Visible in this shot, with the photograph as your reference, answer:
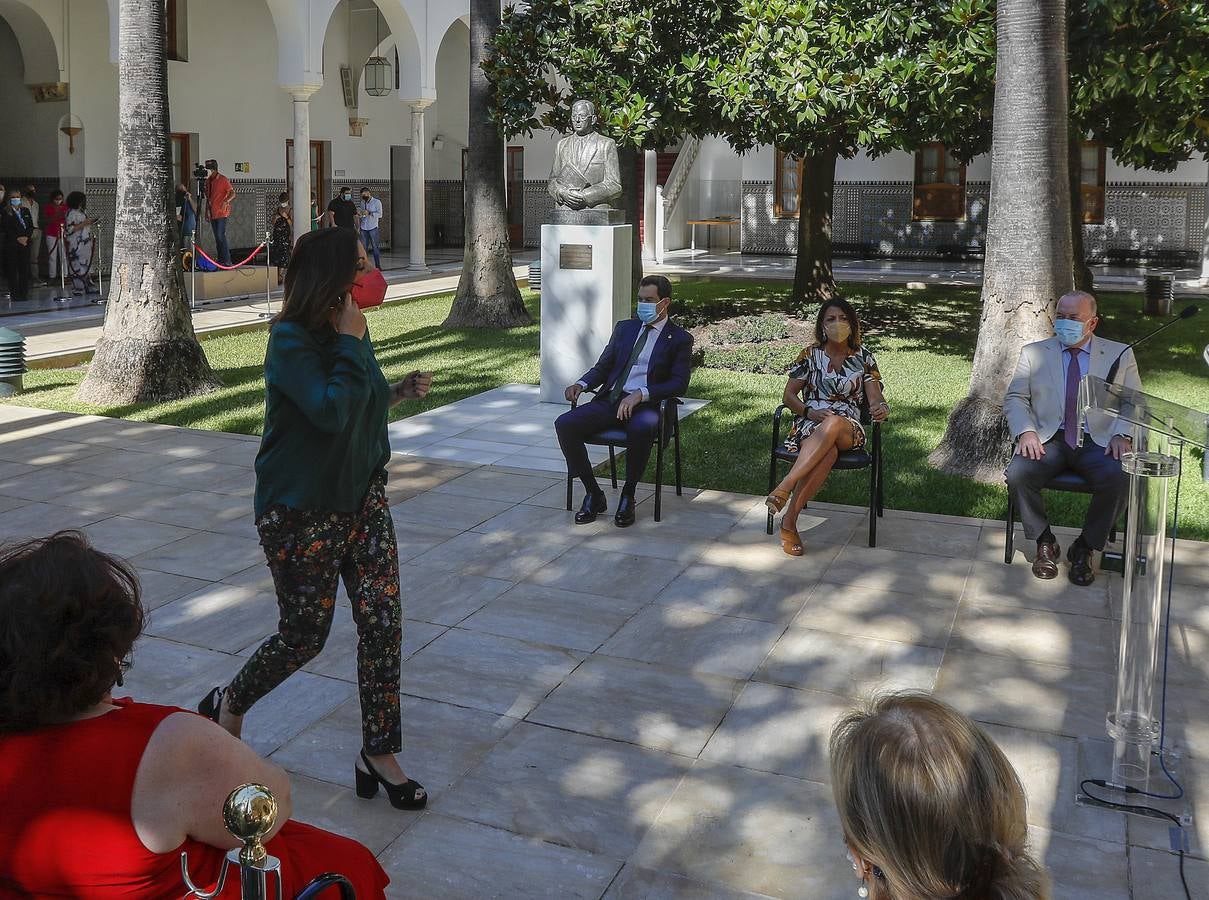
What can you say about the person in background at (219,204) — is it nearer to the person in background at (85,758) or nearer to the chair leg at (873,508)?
the chair leg at (873,508)

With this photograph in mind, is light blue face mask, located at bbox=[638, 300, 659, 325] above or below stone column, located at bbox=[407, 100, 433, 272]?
below

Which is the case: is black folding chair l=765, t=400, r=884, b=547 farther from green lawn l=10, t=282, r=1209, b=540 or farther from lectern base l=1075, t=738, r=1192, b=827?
lectern base l=1075, t=738, r=1192, b=827

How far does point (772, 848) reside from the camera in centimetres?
366

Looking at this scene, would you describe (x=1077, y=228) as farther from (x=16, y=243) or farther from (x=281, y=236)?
(x=16, y=243)

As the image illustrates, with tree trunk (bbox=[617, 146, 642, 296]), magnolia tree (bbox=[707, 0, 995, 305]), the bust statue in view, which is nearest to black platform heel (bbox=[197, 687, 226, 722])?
the bust statue

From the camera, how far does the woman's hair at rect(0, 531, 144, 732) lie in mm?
2025

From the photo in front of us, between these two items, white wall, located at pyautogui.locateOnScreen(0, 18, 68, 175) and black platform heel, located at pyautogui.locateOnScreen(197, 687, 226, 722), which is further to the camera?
white wall, located at pyautogui.locateOnScreen(0, 18, 68, 175)

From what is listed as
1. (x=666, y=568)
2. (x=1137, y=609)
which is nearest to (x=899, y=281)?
(x=666, y=568)

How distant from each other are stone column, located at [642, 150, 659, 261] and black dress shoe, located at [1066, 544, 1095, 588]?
769 inches

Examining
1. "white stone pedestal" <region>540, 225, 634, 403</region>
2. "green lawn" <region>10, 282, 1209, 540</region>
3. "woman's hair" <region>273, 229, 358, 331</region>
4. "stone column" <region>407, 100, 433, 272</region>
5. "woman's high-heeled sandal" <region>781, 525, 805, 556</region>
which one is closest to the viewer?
"woman's hair" <region>273, 229, 358, 331</region>

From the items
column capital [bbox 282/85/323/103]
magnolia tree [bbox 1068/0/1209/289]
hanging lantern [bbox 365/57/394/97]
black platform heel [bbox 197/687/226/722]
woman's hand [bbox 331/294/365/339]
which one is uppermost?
hanging lantern [bbox 365/57/394/97]

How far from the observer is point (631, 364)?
7.35 meters

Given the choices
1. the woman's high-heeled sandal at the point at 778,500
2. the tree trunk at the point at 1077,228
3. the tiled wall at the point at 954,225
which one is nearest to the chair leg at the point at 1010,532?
the woman's high-heeled sandal at the point at 778,500

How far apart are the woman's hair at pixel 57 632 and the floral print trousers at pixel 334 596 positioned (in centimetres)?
149
